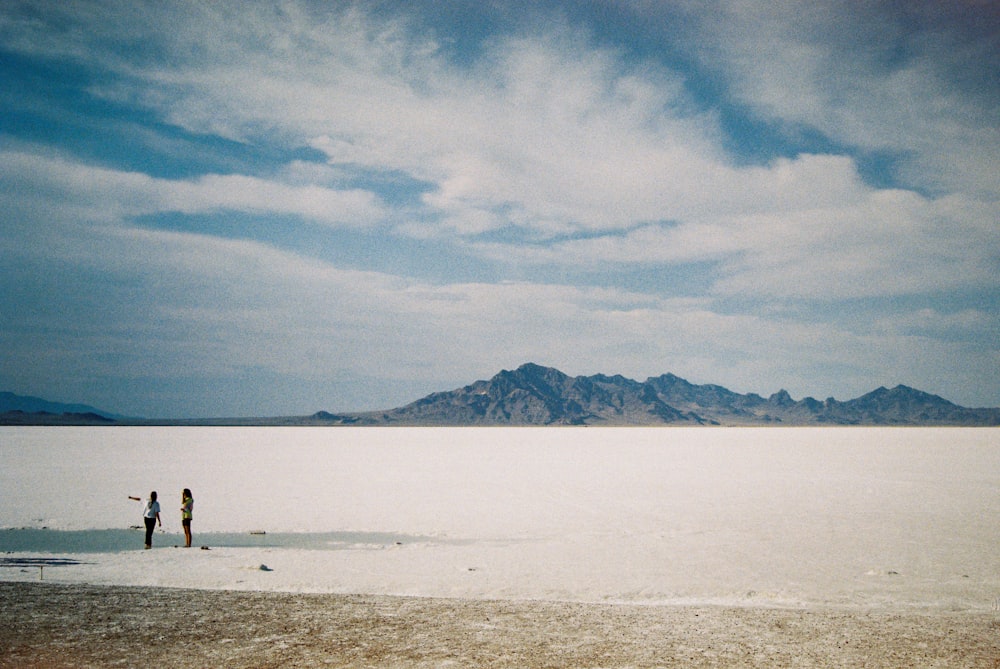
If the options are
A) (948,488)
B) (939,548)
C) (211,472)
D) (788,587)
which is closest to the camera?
(788,587)

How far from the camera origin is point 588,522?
60.6 feet

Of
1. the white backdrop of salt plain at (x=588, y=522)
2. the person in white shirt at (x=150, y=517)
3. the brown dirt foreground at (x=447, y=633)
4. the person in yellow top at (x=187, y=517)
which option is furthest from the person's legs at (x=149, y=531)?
the brown dirt foreground at (x=447, y=633)

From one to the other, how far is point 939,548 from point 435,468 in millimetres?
24970

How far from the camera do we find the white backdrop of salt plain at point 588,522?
38.0 ft

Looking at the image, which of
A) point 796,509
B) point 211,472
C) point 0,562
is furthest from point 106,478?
point 796,509

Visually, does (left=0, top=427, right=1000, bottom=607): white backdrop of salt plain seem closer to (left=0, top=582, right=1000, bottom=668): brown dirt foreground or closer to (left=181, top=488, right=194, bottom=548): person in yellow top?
(left=181, top=488, right=194, bottom=548): person in yellow top

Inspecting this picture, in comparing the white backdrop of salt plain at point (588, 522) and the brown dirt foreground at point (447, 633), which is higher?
the brown dirt foreground at point (447, 633)

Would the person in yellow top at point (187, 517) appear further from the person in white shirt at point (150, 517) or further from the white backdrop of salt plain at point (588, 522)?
the white backdrop of salt plain at point (588, 522)

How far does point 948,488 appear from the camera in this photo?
1027 inches

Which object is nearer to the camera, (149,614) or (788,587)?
(149,614)

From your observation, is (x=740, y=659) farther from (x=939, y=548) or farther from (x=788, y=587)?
(x=939, y=548)

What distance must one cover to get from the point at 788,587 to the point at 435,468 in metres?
26.0

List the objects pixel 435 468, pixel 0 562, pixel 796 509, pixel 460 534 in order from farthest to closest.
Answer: pixel 435 468 → pixel 796 509 → pixel 460 534 → pixel 0 562

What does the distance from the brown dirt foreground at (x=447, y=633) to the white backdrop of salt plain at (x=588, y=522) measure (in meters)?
1.40
